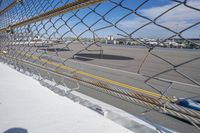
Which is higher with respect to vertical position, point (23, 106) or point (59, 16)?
point (59, 16)

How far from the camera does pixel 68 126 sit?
4.02ft

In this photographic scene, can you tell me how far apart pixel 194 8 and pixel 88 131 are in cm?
76

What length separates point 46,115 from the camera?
4.47ft

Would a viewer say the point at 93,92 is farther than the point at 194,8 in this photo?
Yes

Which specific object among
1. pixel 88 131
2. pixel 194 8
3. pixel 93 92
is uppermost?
pixel 194 8

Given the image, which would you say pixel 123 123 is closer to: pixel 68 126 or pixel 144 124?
pixel 144 124

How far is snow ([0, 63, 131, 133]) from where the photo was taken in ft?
3.96

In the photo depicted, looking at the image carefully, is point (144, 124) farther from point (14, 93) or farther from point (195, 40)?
point (14, 93)

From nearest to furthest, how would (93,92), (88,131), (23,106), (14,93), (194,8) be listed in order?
(194,8) → (88,131) → (23,106) → (14,93) → (93,92)

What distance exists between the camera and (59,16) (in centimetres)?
191

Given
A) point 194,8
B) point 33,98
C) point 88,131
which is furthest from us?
point 33,98

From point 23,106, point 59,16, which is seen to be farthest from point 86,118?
point 59,16

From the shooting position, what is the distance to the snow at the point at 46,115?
1.21 metres

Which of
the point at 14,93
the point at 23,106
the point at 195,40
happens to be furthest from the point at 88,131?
the point at 14,93
